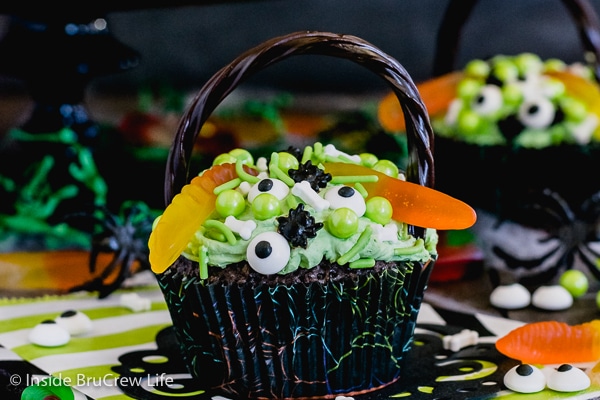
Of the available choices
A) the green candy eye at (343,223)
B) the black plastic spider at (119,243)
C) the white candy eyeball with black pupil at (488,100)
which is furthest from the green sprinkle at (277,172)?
the white candy eyeball with black pupil at (488,100)

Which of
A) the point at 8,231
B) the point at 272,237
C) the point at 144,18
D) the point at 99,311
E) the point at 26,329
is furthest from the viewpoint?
the point at 144,18

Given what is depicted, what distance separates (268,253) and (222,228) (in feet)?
0.36

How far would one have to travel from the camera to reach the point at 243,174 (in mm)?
1871

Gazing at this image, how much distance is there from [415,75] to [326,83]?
50 centimetres

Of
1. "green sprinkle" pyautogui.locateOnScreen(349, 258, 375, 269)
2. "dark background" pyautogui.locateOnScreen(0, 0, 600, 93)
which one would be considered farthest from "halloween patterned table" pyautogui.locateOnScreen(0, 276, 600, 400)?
"dark background" pyautogui.locateOnScreen(0, 0, 600, 93)

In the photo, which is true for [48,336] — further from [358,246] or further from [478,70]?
[478,70]

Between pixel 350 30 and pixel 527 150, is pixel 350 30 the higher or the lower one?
the higher one

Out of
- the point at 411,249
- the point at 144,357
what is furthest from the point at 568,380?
the point at 144,357

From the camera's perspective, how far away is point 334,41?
179 centimetres

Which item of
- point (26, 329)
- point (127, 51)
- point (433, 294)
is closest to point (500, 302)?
point (433, 294)

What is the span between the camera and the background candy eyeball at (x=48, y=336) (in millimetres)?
2111

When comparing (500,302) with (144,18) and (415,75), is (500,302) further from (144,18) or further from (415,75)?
(144,18)

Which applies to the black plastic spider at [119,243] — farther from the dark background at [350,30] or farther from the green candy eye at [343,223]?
the dark background at [350,30]

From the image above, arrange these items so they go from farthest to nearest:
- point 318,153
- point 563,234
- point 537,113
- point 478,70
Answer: point 478,70 → point 537,113 → point 563,234 → point 318,153
